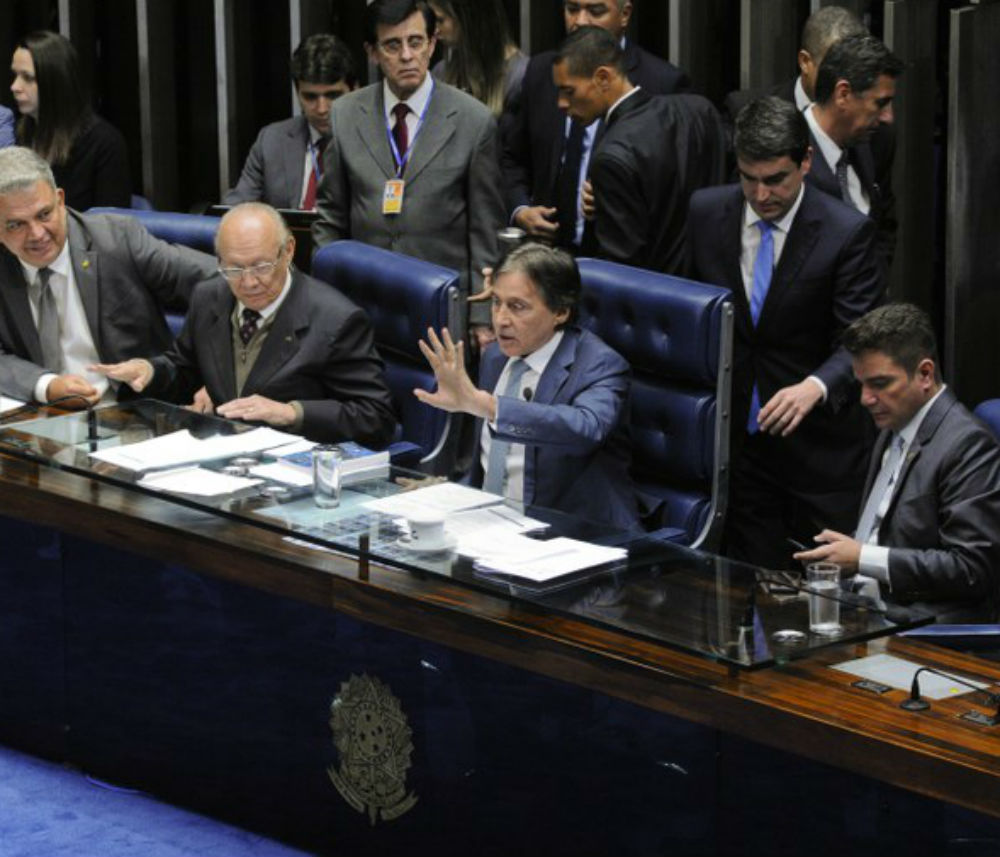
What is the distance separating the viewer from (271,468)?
4.01 m

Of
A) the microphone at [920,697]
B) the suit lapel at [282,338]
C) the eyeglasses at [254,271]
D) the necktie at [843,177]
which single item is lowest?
the microphone at [920,697]

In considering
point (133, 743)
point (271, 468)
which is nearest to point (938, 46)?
point (271, 468)

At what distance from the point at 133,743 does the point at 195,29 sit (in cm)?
401

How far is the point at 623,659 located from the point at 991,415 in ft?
3.66

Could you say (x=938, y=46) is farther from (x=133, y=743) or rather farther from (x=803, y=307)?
(x=133, y=743)

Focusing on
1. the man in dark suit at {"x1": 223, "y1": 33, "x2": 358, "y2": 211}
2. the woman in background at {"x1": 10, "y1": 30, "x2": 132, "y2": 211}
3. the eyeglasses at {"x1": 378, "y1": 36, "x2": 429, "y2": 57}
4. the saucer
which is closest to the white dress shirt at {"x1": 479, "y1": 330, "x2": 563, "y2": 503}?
the saucer

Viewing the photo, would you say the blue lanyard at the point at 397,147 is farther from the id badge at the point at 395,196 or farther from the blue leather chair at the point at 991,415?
the blue leather chair at the point at 991,415

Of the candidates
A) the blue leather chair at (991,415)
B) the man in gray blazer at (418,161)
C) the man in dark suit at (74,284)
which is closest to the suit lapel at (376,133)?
the man in gray blazer at (418,161)

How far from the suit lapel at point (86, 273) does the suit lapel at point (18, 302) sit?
0.13m

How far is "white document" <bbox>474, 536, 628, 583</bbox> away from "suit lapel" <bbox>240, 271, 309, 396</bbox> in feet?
4.03

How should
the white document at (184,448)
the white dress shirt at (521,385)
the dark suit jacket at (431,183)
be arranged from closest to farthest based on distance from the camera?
the white document at (184,448) → the white dress shirt at (521,385) → the dark suit jacket at (431,183)

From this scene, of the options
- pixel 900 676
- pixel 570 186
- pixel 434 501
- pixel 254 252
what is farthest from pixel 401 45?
pixel 900 676

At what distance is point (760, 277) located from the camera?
4695 mm

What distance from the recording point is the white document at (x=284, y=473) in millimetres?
3916
